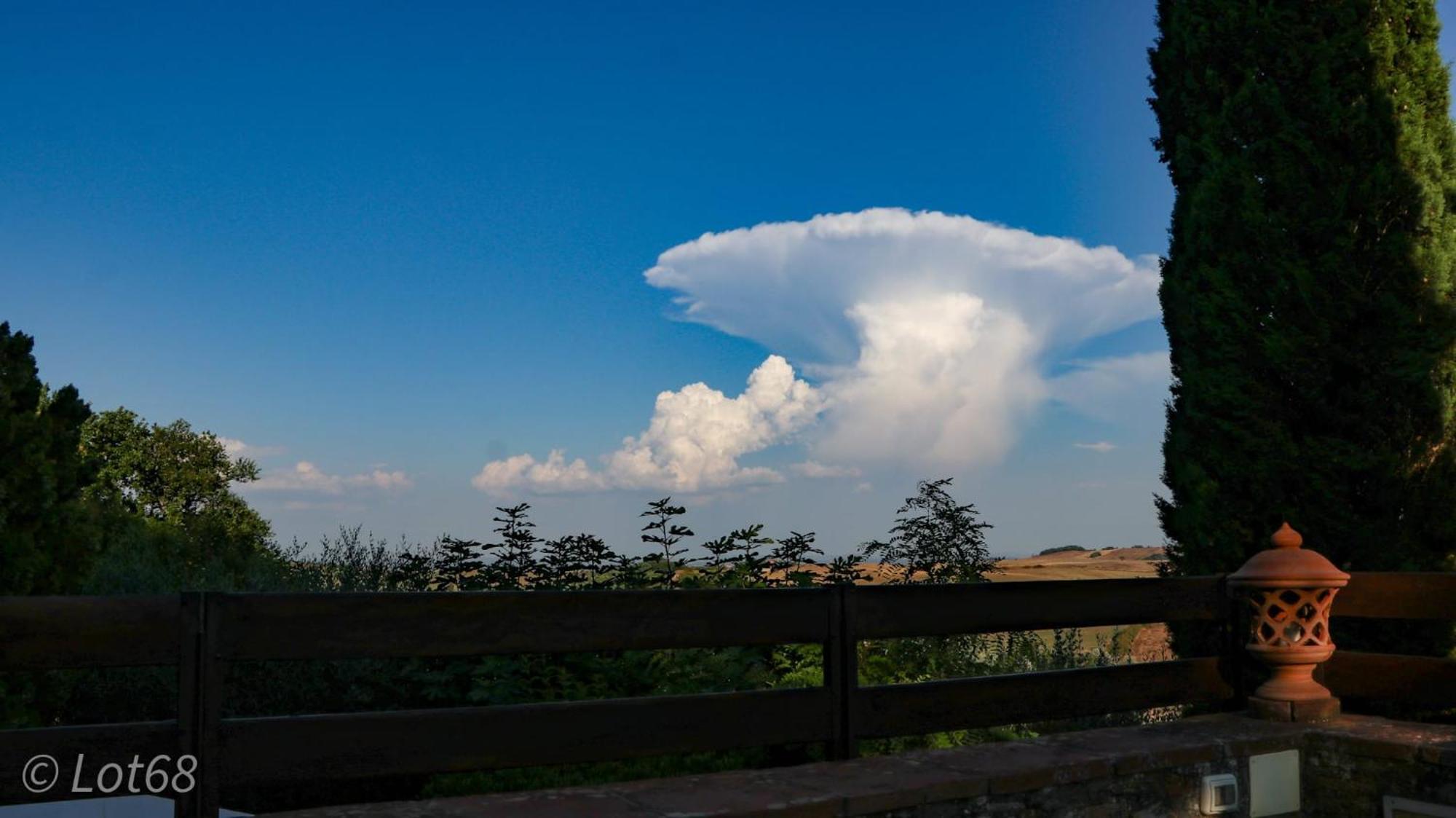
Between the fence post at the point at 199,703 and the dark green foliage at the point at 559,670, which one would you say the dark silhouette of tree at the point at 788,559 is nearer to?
A: the dark green foliage at the point at 559,670

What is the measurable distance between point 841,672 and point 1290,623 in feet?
10.4

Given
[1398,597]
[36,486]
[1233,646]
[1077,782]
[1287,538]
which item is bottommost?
[1077,782]

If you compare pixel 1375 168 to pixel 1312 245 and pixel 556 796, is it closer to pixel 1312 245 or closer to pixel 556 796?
pixel 1312 245

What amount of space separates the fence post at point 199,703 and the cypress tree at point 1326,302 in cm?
697

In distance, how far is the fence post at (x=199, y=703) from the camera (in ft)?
13.5

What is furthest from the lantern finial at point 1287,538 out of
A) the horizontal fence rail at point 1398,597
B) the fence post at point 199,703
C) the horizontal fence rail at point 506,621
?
the fence post at point 199,703

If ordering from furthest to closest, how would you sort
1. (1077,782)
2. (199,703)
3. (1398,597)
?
(1398,597) < (1077,782) < (199,703)

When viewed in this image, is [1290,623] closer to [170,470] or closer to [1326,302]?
[1326,302]

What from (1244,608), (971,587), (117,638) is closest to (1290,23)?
(1244,608)

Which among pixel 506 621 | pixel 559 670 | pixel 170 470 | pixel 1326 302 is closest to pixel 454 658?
pixel 559 670

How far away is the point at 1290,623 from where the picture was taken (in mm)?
6480

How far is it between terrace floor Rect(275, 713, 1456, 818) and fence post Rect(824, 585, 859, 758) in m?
0.11

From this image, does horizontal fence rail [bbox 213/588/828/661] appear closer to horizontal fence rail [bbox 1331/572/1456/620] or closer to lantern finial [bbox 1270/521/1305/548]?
lantern finial [bbox 1270/521/1305/548]

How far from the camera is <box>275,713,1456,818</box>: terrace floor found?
4379 millimetres
